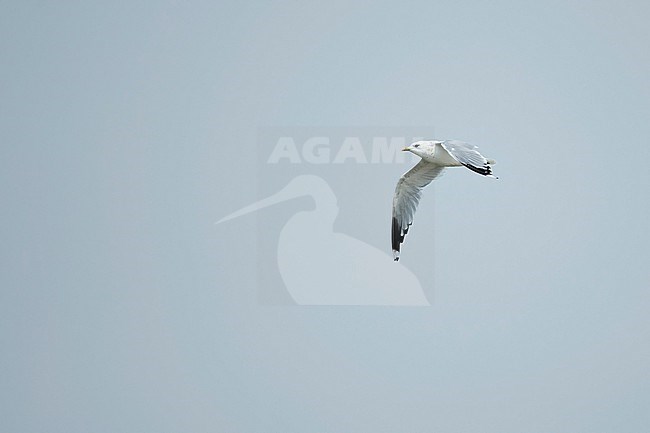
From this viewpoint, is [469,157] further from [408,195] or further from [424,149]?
Answer: [408,195]

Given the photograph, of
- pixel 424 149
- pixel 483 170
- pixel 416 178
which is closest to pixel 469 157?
pixel 483 170

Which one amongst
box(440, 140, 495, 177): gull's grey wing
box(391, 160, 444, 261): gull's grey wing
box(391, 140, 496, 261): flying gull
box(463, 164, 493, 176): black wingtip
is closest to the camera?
box(463, 164, 493, 176): black wingtip

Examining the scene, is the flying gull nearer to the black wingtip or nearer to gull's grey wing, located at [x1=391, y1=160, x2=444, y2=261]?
gull's grey wing, located at [x1=391, y1=160, x2=444, y2=261]

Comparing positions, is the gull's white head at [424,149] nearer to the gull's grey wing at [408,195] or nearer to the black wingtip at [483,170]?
the gull's grey wing at [408,195]

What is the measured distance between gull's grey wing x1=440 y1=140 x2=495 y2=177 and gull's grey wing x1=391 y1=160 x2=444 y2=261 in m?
0.77

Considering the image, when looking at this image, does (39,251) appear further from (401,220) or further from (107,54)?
(401,220)

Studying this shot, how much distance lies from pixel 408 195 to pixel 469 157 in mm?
1495

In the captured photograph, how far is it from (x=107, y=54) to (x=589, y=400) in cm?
7530

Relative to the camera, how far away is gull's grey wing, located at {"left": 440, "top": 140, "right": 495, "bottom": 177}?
589cm

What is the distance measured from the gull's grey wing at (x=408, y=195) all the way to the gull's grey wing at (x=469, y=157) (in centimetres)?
77

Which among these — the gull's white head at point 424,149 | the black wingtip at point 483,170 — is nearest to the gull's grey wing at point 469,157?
the black wingtip at point 483,170

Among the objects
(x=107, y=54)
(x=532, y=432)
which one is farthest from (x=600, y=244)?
(x=532, y=432)

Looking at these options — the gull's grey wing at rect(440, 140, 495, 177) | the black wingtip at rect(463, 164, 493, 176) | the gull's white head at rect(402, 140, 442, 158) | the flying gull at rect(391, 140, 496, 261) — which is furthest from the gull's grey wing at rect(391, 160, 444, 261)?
Result: the black wingtip at rect(463, 164, 493, 176)

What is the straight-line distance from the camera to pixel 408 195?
782cm
